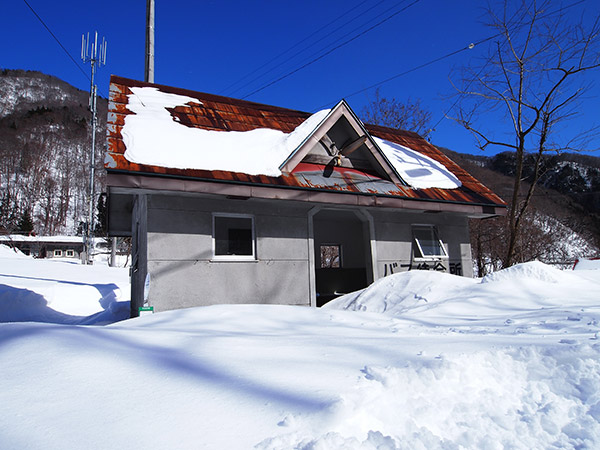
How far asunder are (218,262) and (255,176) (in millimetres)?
1996

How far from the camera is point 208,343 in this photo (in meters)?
3.00

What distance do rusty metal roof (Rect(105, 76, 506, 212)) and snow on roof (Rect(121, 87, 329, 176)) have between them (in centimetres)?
21

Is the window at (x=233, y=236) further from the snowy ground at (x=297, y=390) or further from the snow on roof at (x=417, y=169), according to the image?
the snowy ground at (x=297, y=390)

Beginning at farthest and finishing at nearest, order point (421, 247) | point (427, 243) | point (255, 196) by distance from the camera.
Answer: point (427, 243) → point (421, 247) → point (255, 196)

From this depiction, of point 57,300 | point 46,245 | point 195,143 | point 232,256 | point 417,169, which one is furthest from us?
point 46,245

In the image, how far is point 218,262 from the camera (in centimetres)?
802

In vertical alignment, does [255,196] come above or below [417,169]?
below

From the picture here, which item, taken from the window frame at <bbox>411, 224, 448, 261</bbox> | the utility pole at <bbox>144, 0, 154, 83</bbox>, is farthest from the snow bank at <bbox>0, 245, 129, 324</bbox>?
the window frame at <bbox>411, 224, 448, 261</bbox>

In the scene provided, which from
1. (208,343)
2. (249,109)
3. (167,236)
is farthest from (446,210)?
(208,343)

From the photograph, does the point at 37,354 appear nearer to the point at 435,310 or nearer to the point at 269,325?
the point at 269,325

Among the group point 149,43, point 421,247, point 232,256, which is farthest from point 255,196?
point 149,43

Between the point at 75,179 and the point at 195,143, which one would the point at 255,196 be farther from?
the point at 75,179

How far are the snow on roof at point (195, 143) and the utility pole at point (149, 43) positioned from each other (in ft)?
10.4

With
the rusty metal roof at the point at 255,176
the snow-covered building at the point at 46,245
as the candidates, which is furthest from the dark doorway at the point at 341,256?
the snow-covered building at the point at 46,245
